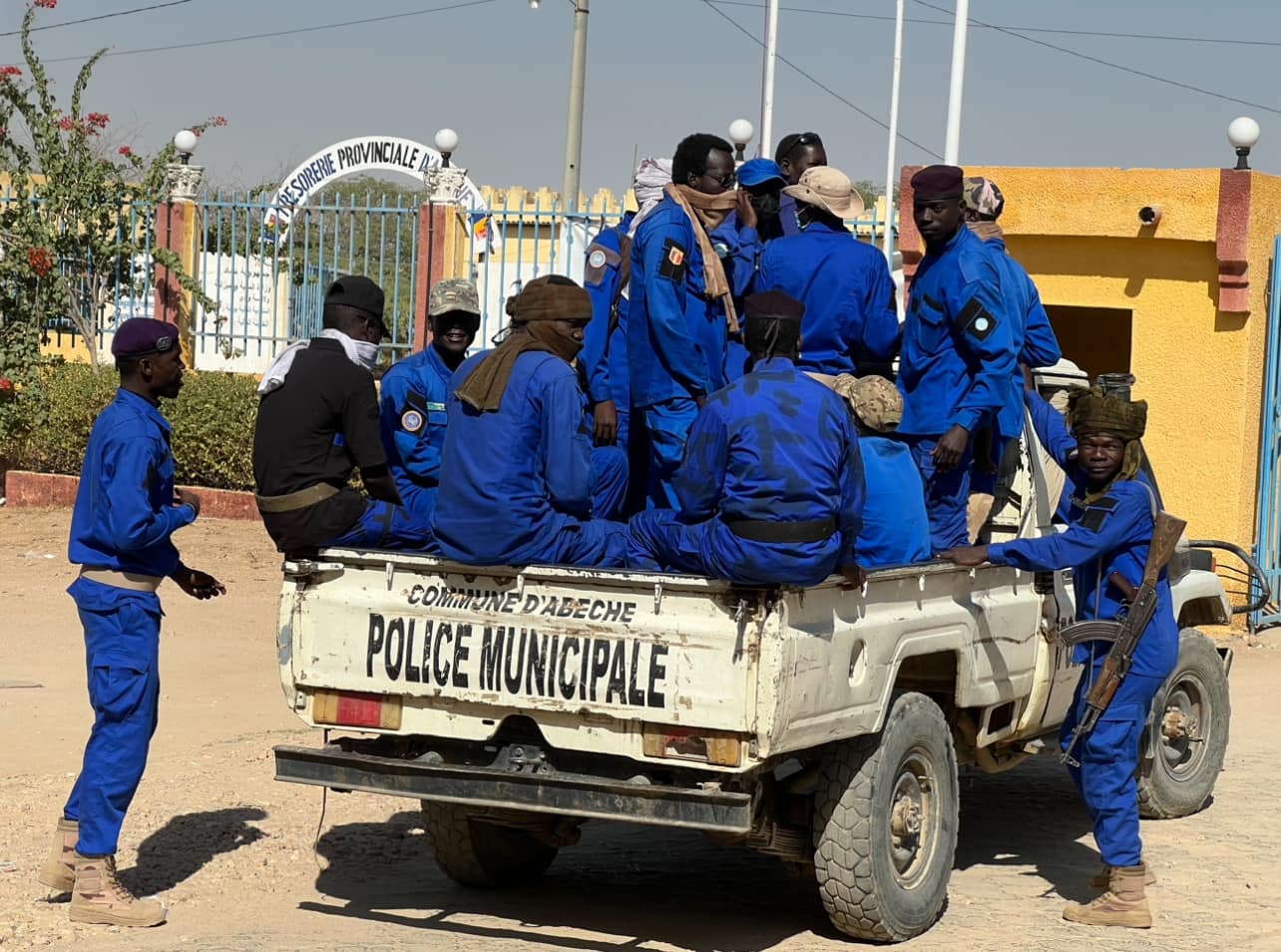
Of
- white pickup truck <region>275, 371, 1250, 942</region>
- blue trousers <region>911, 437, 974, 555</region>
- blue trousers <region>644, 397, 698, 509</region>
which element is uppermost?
blue trousers <region>644, 397, 698, 509</region>

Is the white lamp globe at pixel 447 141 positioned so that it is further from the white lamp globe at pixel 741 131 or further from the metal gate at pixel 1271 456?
the metal gate at pixel 1271 456

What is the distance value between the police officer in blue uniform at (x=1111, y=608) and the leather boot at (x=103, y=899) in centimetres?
289

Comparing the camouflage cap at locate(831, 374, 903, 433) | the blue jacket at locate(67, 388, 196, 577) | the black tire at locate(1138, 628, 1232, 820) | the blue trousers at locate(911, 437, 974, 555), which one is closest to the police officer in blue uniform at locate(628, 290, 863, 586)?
the camouflage cap at locate(831, 374, 903, 433)

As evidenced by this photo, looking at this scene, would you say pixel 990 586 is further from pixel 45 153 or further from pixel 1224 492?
pixel 45 153

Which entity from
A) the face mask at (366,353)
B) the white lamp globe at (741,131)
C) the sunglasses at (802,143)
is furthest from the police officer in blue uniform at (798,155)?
the white lamp globe at (741,131)

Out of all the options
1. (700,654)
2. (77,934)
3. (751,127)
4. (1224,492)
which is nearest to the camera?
(700,654)

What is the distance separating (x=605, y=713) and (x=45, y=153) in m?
A: 14.4

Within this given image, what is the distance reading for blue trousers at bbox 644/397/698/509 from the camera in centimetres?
698

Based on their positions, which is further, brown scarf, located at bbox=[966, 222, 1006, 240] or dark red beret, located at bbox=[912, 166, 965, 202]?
brown scarf, located at bbox=[966, 222, 1006, 240]

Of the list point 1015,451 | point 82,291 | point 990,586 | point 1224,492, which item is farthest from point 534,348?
point 82,291

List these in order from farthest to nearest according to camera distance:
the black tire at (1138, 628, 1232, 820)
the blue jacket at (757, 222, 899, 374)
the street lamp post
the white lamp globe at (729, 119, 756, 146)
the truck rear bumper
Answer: the white lamp globe at (729, 119, 756, 146)
the street lamp post
the black tire at (1138, 628, 1232, 820)
the blue jacket at (757, 222, 899, 374)
the truck rear bumper

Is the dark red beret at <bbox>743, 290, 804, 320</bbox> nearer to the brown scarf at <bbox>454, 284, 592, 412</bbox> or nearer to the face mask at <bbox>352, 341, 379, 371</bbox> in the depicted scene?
the brown scarf at <bbox>454, 284, 592, 412</bbox>

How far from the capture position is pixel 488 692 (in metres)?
5.65

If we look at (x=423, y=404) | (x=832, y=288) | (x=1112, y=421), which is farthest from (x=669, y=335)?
(x=1112, y=421)
